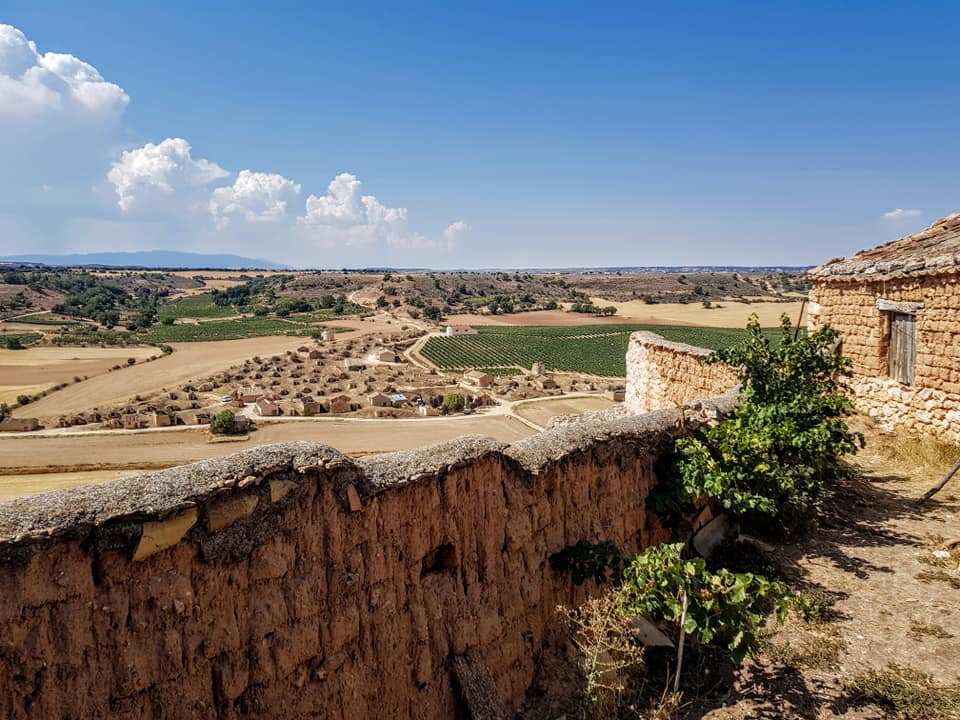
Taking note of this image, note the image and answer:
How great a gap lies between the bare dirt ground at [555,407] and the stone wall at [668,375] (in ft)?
106

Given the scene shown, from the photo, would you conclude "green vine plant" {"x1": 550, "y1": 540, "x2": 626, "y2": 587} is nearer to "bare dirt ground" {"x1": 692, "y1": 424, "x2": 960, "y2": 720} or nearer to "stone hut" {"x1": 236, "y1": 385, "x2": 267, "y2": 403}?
"bare dirt ground" {"x1": 692, "y1": 424, "x2": 960, "y2": 720}

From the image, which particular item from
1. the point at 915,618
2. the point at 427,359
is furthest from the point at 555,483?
the point at 427,359

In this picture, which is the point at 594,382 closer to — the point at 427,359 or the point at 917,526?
the point at 427,359

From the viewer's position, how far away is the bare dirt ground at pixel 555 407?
47.6 meters

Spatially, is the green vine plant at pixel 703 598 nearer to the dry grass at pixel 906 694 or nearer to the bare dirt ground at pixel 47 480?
the dry grass at pixel 906 694

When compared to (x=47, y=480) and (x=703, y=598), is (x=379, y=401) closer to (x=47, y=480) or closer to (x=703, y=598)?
(x=47, y=480)

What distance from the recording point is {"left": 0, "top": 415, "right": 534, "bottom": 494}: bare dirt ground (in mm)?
31297

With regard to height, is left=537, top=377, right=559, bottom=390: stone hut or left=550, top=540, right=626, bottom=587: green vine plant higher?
left=550, top=540, right=626, bottom=587: green vine plant

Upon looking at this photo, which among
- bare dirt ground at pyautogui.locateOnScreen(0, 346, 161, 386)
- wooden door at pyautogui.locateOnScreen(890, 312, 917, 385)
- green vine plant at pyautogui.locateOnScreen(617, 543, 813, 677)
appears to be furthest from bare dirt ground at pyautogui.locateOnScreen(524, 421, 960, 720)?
bare dirt ground at pyautogui.locateOnScreen(0, 346, 161, 386)

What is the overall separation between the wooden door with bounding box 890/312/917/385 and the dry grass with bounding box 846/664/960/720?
278 inches

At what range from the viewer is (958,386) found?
9938 millimetres

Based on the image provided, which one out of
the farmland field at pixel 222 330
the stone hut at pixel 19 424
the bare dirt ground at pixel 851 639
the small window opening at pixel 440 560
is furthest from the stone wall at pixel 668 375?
the farmland field at pixel 222 330

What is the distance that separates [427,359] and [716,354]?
2566 inches

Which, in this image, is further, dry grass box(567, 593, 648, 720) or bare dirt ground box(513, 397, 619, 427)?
bare dirt ground box(513, 397, 619, 427)
